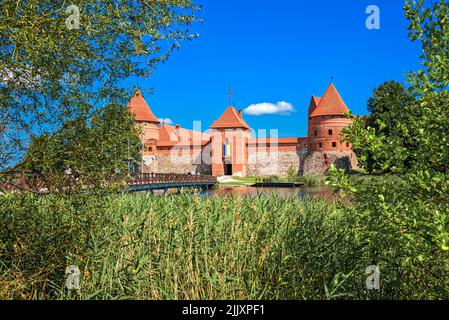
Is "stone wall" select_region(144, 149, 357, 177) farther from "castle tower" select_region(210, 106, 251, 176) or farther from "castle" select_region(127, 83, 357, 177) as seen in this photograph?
"castle tower" select_region(210, 106, 251, 176)

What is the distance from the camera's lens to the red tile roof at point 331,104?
50.9 meters

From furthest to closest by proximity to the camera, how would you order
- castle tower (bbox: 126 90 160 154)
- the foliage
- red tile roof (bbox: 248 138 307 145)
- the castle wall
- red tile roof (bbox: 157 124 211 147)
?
red tile roof (bbox: 157 124 211 147), the castle wall, red tile roof (bbox: 248 138 307 145), castle tower (bbox: 126 90 160 154), the foliage

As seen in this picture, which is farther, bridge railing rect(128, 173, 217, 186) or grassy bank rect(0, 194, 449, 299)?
bridge railing rect(128, 173, 217, 186)

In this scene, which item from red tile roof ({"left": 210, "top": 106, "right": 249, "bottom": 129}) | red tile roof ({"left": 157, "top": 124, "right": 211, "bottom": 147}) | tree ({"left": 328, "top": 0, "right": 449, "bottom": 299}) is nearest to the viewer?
tree ({"left": 328, "top": 0, "right": 449, "bottom": 299})

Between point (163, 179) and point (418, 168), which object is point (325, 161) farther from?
point (418, 168)

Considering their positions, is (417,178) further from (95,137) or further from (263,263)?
(95,137)

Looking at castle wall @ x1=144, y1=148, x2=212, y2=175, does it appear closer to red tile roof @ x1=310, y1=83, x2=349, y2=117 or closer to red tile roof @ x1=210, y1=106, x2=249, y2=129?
red tile roof @ x1=210, y1=106, x2=249, y2=129

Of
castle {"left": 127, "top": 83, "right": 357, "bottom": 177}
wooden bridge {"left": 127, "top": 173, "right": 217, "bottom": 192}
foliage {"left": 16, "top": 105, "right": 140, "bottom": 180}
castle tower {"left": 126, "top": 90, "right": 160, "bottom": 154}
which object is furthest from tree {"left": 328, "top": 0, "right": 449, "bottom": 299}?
castle tower {"left": 126, "top": 90, "right": 160, "bottom": 154}

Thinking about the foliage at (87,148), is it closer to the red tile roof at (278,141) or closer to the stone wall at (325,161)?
the stone wall at (325,161)

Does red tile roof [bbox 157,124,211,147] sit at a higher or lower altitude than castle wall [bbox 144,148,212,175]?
higher

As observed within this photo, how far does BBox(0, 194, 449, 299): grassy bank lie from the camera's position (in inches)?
171

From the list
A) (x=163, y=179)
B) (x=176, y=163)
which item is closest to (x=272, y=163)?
(x=176, y=163)

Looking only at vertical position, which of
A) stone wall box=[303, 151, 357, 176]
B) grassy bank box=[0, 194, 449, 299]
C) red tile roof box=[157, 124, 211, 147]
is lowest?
grassy bank box=[0, 194, 449, 299]

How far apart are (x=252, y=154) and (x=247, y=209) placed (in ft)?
168
